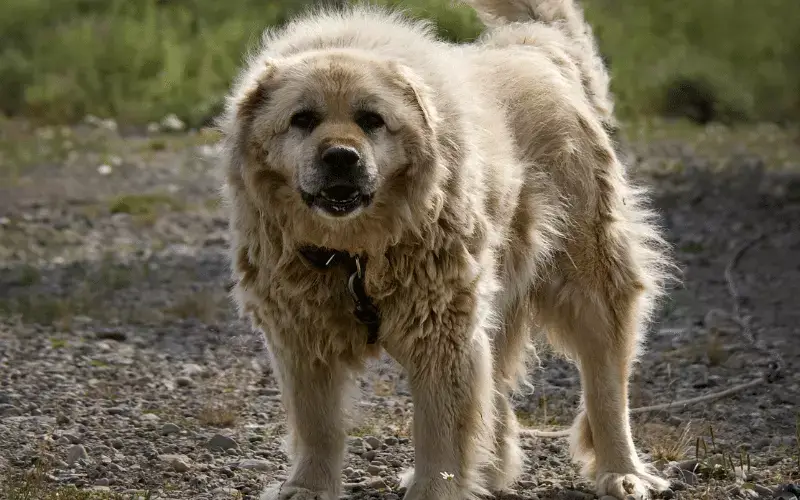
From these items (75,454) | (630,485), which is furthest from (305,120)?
(630,485)

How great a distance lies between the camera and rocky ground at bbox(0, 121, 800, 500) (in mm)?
5762

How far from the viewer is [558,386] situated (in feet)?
25.0

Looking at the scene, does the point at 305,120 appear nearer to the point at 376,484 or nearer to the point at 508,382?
the point at 376,484

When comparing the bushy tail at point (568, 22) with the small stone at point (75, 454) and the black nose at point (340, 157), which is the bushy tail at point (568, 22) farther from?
the small stone at point (75, 454)

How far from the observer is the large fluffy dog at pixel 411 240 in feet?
16.3

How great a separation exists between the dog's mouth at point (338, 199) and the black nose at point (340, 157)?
0.31ft

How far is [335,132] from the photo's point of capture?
4844 millimetres

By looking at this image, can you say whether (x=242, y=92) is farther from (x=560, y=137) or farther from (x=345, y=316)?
(x=560, y=137)

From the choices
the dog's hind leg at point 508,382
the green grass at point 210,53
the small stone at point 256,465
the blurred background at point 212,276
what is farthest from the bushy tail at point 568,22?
the green grass at point 210,53

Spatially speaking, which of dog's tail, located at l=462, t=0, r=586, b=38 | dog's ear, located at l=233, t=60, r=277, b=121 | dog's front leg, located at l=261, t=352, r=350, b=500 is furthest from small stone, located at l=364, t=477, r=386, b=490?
dog's tail, located at l=462, t=0, r=586, b=38

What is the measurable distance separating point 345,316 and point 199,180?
953 centimetres

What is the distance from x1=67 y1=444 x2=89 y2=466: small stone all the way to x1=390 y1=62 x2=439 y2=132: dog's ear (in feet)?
7.63

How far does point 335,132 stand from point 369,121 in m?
0.19

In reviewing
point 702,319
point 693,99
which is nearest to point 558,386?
point 702,319
